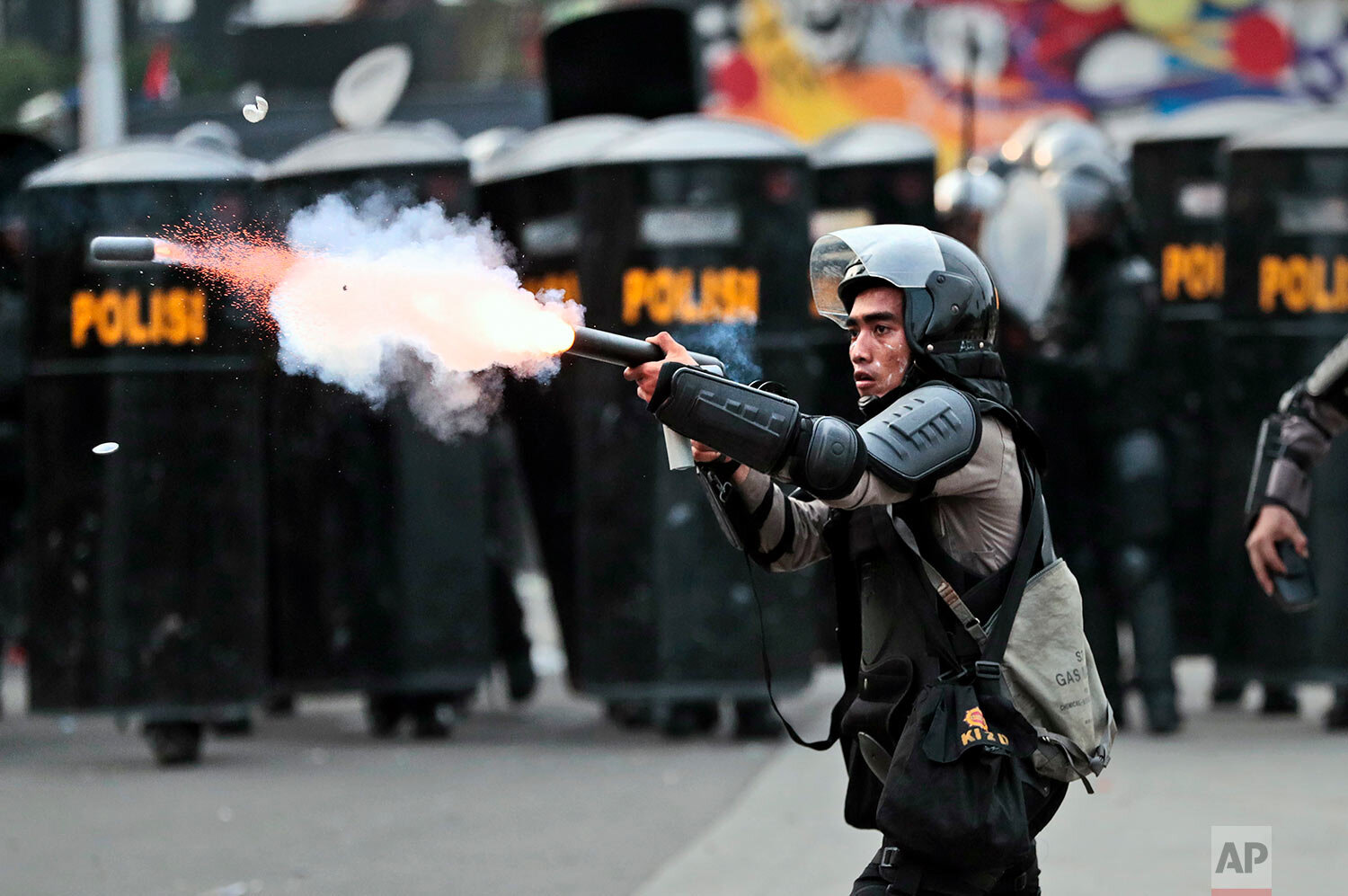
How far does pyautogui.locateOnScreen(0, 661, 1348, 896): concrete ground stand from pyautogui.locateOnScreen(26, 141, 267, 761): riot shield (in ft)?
1.42

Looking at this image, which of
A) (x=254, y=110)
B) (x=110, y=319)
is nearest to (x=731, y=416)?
(x=254, y=110)

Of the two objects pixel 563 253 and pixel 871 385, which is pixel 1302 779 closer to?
pixel 563 253

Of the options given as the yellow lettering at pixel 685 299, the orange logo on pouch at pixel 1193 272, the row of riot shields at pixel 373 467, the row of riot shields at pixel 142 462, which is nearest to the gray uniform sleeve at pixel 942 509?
the row of riot shields at pixel 373 467

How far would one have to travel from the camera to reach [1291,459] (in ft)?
16.4

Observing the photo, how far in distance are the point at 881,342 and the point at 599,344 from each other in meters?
0.54

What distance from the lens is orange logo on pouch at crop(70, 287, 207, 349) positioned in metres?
7.98

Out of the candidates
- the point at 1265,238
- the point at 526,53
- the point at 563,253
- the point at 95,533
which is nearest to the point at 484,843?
the point at 95,533

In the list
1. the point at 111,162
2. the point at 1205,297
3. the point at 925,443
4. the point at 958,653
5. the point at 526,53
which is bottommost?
the point at 958,653

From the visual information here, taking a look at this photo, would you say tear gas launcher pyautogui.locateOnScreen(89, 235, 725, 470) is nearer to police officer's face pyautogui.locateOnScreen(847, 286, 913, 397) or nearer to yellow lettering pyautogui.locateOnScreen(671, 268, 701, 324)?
police officer's face pyautogui.locateOnScreen(847, 286, 913, 397)

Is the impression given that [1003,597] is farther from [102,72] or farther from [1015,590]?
[102,72]

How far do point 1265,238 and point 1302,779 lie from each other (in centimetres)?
260

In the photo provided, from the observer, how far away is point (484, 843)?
21.2 feet

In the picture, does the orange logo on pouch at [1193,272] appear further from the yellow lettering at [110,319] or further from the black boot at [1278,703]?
the yellow lettering at [110,319]

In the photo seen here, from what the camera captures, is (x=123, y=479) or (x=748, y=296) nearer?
(x=123, y=479)
